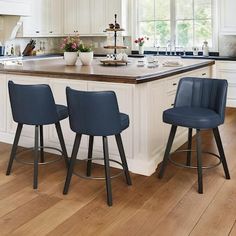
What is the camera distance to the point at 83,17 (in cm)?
724

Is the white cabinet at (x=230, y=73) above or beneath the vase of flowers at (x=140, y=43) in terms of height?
beneath

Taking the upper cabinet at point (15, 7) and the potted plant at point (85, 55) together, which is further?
the upper cabinet at point (15, 7)

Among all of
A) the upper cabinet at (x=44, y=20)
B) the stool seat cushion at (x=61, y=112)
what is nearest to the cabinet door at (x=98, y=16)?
the upper cabinet at (x=44, y=20)

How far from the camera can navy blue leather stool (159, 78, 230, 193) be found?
283 cm

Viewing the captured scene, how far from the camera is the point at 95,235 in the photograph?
2.23 m

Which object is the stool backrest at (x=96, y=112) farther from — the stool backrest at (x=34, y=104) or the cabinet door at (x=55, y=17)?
the cabinet door at (x=55, y=17)

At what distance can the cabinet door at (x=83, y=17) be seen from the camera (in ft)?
23.5

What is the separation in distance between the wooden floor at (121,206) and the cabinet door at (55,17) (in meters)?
4.43

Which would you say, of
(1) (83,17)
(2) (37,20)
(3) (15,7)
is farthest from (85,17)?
(3) (15,7)

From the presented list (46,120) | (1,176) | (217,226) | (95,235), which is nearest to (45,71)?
(46,120)

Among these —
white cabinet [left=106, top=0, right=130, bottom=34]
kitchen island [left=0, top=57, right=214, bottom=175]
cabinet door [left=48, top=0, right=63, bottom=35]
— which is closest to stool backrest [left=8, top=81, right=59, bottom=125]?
kitchen island [left=0, top=57, right=214, bottom=175]

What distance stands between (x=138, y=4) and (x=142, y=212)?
17.9 ft

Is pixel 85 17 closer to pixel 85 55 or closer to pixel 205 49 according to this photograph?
pixel 205 49

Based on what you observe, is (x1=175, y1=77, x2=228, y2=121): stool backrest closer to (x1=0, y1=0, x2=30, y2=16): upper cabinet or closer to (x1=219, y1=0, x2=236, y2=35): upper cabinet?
(x1=219, y1=0, x2=236, y2=35): upper cabinet
